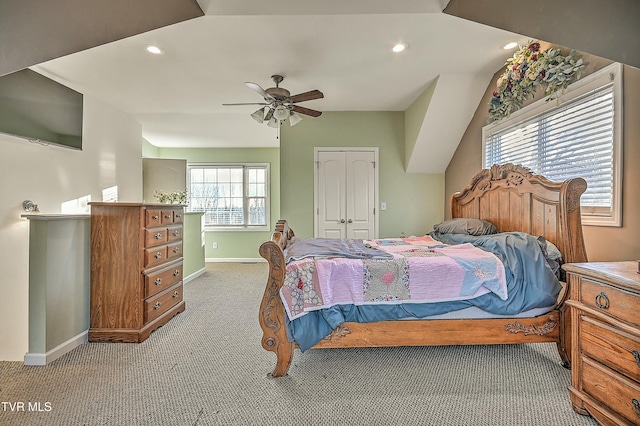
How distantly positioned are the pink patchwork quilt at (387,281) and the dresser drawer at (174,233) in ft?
5.53

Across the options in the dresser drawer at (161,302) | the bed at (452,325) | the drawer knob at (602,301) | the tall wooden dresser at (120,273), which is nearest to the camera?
the drawer knob at (602,301)

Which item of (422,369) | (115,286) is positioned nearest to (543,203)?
(422,369)

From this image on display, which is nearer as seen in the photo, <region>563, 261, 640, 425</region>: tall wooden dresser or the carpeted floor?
<region>563, 261, 640, 425</region>: tall wooden dresser

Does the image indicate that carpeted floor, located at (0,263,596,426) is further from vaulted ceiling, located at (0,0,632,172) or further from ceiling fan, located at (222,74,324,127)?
ceiling fan, located at (222,74,324,127)

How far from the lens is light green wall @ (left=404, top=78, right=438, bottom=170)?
359 cm

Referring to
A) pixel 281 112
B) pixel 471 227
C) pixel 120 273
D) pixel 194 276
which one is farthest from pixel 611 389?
pixel 194 276

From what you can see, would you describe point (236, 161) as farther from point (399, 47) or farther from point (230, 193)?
point (399, 47)

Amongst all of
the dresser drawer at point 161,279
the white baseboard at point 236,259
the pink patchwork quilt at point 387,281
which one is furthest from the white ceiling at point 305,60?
the white baseboard at point 236,259

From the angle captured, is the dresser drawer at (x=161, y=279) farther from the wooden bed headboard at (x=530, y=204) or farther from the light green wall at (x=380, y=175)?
the wooden bed headboard at (x=530, y=204)

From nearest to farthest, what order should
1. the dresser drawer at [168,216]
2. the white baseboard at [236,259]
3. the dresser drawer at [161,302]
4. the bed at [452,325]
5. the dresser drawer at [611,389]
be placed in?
1. the dresser drawer at [611,389]
2. the bed at [452,325]
3. the dresser drawer at [161,302]
4. the dresser drawer at [168,216]
5. the white baseboard at [236,259]

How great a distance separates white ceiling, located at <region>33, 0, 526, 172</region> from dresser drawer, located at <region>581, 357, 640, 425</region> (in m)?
2.31

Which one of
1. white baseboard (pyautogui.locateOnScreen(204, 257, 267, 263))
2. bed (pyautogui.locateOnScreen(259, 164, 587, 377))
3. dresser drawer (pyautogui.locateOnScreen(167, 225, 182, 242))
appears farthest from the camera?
white baseboard (pyautogui.locateOnScreen(204, 257, 267, 263))

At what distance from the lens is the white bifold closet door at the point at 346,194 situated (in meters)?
4.50

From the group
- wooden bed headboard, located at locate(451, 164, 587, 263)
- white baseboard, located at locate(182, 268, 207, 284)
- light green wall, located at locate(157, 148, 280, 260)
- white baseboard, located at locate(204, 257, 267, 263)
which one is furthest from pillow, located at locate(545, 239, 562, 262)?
white baseboard, located at locate(204, 257, 267, 263)
